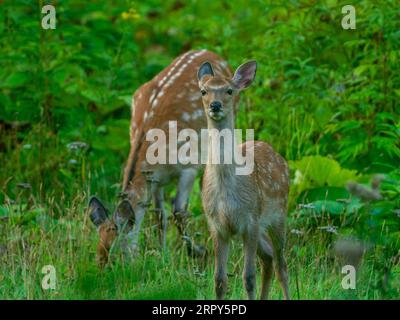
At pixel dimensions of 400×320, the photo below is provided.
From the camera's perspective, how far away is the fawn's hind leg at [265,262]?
23.5 feet

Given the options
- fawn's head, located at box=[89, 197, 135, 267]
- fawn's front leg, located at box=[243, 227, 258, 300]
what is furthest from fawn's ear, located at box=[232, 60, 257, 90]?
fawn's head, located at box=[89, 197, 135, 267]

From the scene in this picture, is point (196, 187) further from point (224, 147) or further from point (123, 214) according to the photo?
point (224, 147)

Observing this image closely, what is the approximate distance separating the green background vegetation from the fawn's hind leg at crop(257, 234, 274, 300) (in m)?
0.16

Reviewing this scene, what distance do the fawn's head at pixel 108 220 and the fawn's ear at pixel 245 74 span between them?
4.55ft

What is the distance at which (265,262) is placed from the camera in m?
7.28

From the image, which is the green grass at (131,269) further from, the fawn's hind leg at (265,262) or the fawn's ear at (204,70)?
the fawn's ear at (204,70)

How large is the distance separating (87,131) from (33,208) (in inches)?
65.3

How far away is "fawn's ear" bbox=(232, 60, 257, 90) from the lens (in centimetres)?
733

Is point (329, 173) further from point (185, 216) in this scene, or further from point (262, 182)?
point (262, 182)

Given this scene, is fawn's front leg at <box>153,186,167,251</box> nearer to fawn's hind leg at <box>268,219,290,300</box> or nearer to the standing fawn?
fawn's hind leg at <box>268,219,290,300</box>

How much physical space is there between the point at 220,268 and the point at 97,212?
1.59 metres
